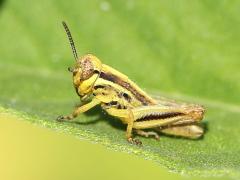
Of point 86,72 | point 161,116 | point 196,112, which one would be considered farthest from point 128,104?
point 196,112

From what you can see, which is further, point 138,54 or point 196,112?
point 138,54

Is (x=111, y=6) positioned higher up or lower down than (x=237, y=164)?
higher up

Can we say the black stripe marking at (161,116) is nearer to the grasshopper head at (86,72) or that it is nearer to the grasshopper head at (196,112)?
the grasshopper head at (196,112)

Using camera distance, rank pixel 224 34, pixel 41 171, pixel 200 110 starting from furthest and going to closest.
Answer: pixel 41 171, pixel 224 34, pixel 200 110

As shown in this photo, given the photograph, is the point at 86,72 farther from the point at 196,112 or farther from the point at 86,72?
the point at 196,112

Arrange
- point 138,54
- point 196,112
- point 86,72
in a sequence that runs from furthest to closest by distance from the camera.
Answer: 1. point 138,54
2. point 196,112
3. point 86,72

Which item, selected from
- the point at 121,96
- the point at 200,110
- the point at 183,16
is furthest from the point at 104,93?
the point at 183,16

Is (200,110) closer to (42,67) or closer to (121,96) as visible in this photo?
(121,96)
